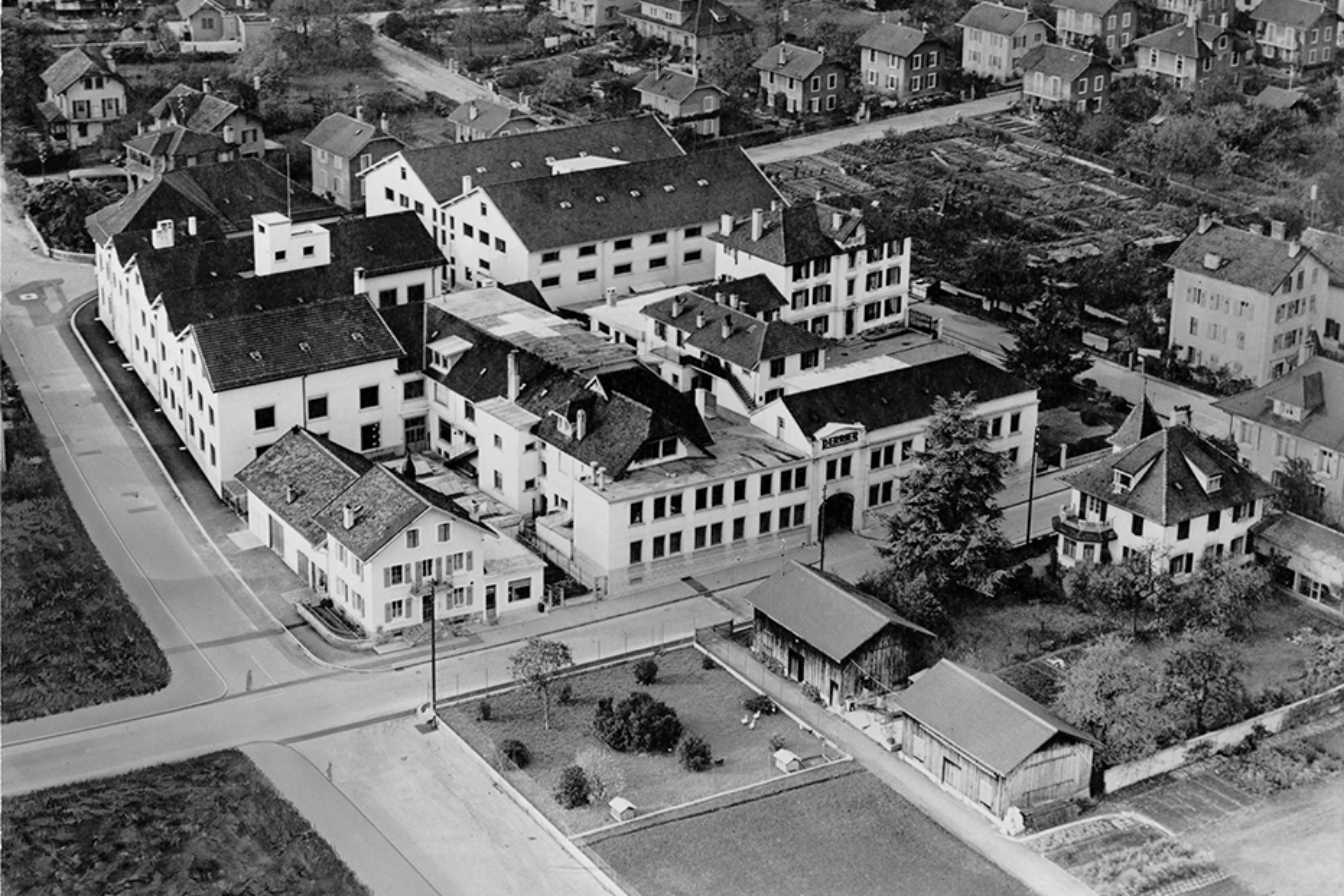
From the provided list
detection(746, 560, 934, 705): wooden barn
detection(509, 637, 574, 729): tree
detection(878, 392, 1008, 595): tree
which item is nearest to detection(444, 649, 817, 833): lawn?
detection(509, 637, 574, 729): tree

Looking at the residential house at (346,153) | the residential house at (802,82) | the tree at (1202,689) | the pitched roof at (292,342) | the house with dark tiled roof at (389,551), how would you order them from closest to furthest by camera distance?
the tree at (1202,689)
the house with dark tiled roof at (389,551)
the pitched roof at (292,342)
the residential house at (346,153)
the residential house at (802,82)

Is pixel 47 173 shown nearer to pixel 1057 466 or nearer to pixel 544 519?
pixel 544 519

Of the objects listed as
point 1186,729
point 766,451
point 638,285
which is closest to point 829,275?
point 638,285

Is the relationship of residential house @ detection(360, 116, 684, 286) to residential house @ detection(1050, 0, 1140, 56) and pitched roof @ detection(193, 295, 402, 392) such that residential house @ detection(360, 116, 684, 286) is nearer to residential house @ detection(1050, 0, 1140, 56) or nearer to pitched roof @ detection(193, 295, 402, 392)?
pitched roof @ detection(193, 295, 402, 392)

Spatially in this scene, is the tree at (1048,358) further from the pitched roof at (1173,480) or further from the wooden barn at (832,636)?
the wooden barn at (832,636)

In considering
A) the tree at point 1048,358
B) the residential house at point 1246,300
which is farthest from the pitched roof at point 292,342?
the residential house at point 1246,300

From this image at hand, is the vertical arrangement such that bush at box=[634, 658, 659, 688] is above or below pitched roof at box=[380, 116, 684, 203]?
below
